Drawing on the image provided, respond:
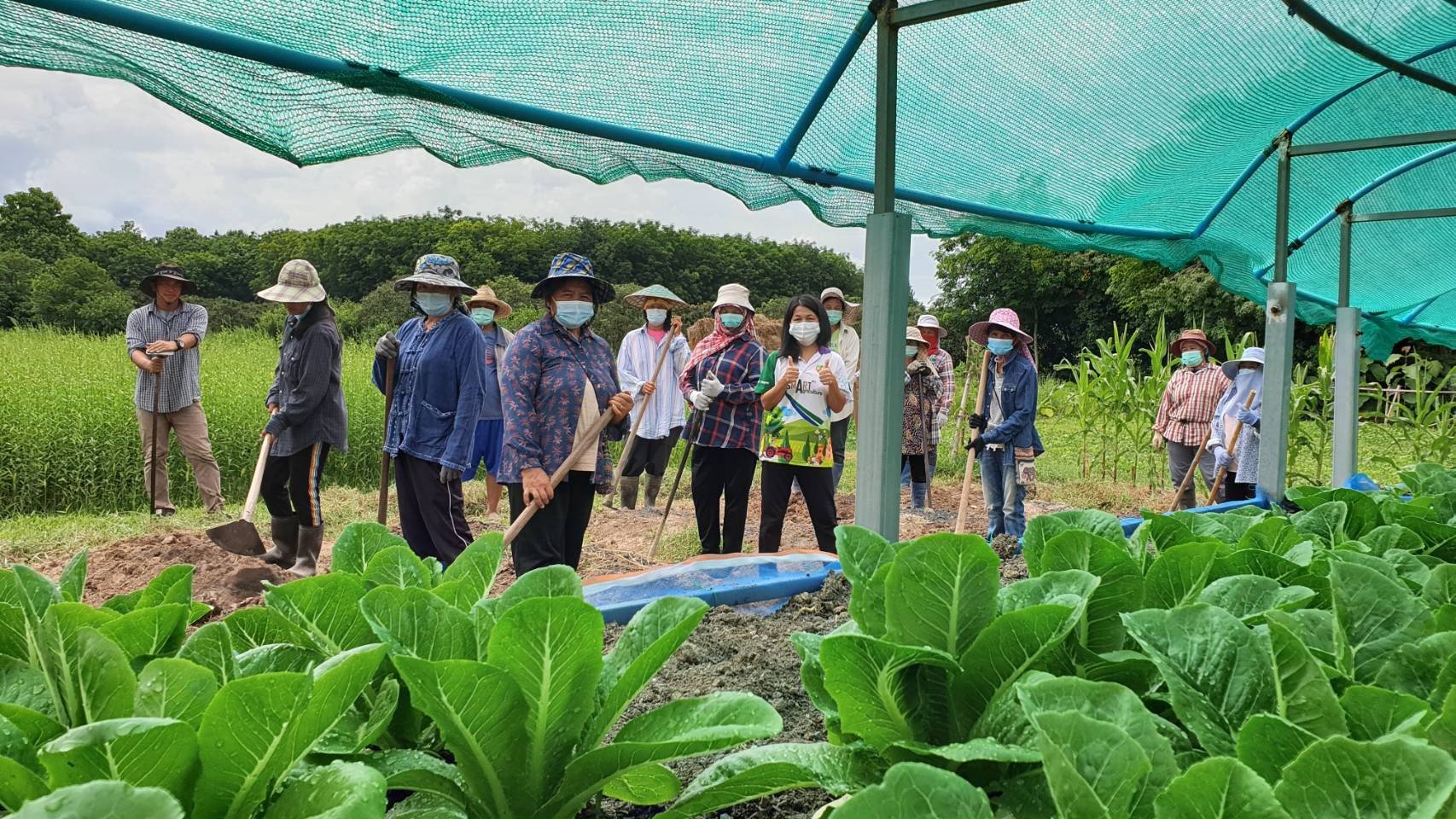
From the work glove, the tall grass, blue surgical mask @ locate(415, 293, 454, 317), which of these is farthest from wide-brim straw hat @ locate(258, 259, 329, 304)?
the tall grass

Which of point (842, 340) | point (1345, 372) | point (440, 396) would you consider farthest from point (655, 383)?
point (1345, 372)

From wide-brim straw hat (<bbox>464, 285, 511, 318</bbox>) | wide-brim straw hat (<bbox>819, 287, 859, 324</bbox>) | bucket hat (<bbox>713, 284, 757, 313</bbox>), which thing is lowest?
bucket hat (<bbox>713, 284, 757, 313</bbox>)

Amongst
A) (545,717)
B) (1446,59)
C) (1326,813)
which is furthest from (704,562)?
(1446,59)

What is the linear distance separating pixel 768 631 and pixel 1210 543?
1.17 m

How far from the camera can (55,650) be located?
0.69 m

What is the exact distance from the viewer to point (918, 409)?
7.51 m

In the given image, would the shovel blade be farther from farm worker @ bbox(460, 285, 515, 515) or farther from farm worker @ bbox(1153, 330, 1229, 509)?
farm worker @ bbox(1153, 330, 1229, 509)

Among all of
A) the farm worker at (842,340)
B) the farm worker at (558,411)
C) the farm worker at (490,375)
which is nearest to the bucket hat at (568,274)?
the farm worker at (558,411)

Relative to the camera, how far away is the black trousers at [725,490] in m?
5.12

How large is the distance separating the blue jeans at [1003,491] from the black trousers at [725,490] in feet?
6.63

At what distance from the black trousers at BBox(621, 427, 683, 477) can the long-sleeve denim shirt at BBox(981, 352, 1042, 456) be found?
2.79 meters

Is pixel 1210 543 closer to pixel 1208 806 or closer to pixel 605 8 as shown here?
pixel 1208 806

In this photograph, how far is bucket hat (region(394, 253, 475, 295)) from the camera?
459 cm

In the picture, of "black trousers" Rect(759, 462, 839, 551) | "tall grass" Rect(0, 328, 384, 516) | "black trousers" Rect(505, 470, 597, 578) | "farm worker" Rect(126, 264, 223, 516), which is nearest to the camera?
"black trousers" Rect(505, 470, 597, 578)
